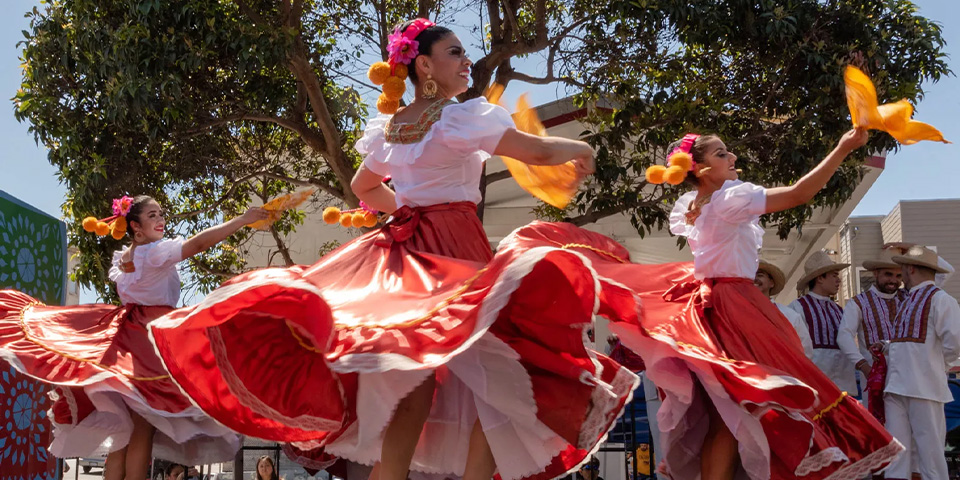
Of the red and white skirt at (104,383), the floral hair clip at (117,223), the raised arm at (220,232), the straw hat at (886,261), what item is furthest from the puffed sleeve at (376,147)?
the straw hat at (886,261)

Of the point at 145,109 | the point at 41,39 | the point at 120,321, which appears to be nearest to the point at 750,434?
the point at 120,321

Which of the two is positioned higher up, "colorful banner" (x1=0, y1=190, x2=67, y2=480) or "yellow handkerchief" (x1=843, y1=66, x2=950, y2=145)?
"yellow handkerchief" (x1=843, y1=66, x2=950, y2=145)

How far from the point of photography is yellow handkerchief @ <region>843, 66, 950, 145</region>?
3.41 m

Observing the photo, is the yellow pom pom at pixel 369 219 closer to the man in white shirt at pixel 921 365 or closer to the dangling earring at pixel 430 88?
the dangling earring at pixel 430 88

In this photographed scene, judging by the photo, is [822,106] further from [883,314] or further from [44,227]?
[44,227]

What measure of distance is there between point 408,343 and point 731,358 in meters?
1.60

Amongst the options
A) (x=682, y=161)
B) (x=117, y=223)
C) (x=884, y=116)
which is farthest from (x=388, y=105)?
Answer: (x=117, y=223)

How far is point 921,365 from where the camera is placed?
6223 millimetres

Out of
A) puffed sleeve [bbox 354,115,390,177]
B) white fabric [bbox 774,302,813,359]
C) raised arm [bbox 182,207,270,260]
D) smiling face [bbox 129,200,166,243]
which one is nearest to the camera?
puffed sleeve [bbox 354,115,390,177]

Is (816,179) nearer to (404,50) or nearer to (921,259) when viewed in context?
(404,50)

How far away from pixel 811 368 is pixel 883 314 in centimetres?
316

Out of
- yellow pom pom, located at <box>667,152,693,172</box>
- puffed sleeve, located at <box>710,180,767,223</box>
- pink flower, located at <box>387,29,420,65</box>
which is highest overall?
pink flower, located at <box>387,29,420,65</box>

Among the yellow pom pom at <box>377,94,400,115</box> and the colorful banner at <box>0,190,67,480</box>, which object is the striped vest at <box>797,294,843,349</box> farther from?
the colorful banner at <box>0,190,67,480</box>

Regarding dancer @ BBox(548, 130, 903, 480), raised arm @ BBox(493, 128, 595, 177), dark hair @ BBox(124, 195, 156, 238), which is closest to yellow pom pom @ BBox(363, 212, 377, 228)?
dancer @ BBox(548, 130, 903, 480)
